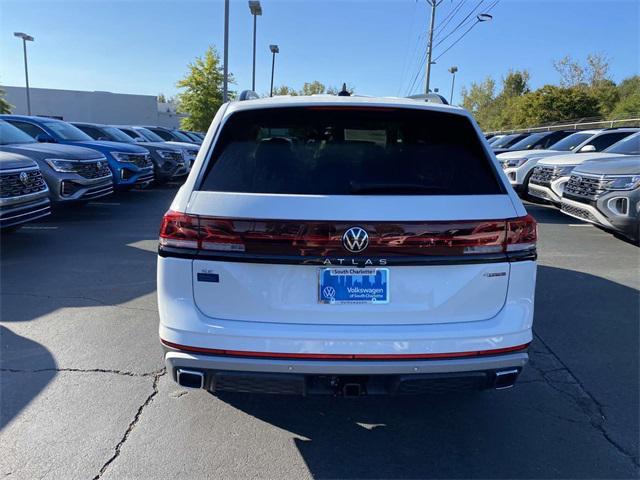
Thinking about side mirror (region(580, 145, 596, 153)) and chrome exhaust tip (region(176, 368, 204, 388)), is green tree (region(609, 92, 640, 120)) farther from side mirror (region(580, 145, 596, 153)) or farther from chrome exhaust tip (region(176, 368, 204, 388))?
chrome exhaust tip (region(176, 368, 204, 388))

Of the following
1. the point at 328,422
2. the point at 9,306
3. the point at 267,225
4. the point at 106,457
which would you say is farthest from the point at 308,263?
the point at 9,306

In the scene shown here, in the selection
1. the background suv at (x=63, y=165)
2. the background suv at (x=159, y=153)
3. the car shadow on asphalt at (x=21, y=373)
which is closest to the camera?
the car shadow on asphalt at (x=21, y=373)

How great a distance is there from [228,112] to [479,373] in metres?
1.93

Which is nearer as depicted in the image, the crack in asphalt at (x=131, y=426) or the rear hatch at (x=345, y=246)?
the rear hatch at (x=345, y=246)

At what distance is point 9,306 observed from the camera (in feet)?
15.4

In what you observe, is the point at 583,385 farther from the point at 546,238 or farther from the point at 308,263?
the point at 546,238

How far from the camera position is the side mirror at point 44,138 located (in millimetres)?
9703

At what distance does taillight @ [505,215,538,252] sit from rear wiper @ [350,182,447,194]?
15.0 inches

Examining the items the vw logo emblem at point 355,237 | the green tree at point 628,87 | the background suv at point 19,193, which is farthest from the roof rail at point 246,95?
the green tree at point 628,87

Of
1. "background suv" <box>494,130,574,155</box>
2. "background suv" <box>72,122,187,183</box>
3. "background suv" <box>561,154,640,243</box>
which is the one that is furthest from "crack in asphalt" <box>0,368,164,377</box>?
"background suv" <box>494,130,574,155</box>

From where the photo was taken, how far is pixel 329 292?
231 cm

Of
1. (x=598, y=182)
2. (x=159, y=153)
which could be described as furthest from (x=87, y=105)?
(x=598, y=182)

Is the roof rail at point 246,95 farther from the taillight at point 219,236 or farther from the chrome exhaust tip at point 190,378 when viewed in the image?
Result: the chrome exhaust tip at point 190,378

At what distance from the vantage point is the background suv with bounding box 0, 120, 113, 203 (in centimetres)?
Result: 829
